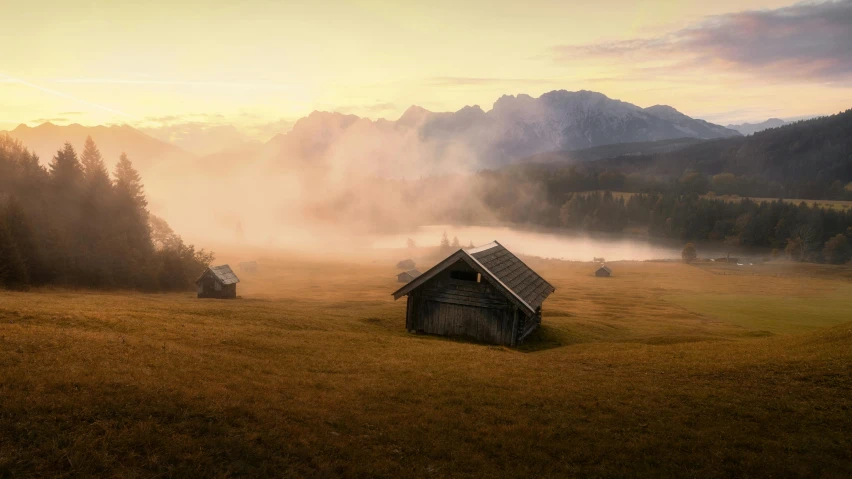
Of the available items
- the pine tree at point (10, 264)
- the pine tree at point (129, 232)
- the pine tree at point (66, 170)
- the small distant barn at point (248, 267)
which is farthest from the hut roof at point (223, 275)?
the small distant barn at point (248, 267)

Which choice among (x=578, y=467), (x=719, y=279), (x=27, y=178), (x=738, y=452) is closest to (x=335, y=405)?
(x=578, y=467)

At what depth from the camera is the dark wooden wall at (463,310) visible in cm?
3163

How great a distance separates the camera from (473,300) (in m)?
32.4

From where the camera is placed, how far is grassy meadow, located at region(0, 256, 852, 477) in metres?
11.3

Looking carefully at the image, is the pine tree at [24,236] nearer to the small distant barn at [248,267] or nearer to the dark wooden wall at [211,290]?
the dark wooden wall at [211,290]

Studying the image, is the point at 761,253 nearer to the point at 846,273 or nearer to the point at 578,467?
the point at 846,273

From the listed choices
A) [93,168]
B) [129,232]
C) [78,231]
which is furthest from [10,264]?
[93,168]

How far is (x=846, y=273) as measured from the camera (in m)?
125

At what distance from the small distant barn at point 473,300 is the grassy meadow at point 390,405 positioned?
4333 mm

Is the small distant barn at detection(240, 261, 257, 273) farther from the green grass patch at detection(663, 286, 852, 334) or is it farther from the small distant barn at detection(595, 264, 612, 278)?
the green grass patch at detection(663, 286, 852, 334)

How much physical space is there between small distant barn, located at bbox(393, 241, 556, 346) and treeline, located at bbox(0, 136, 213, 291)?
149 ft

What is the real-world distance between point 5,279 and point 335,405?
5422cm

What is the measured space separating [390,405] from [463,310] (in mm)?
17715

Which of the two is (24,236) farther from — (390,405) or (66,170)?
(390,405)
